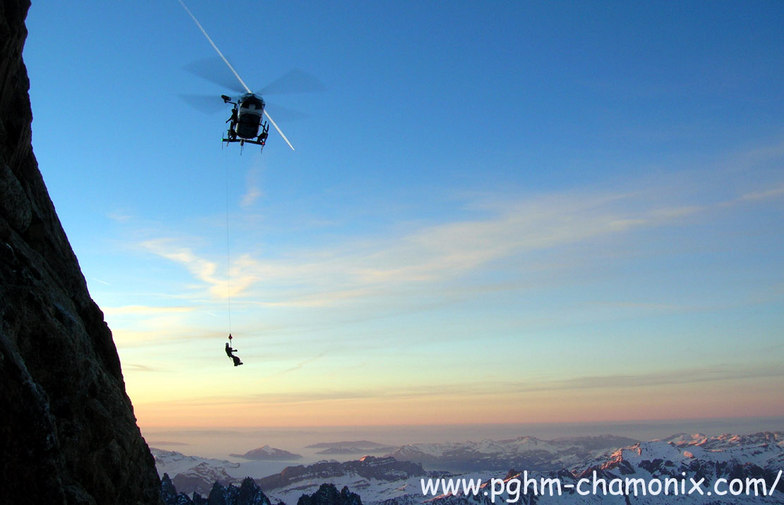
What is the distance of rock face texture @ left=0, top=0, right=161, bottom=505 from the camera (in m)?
18.1

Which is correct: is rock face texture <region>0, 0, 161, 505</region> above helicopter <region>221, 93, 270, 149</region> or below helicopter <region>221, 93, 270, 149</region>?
below

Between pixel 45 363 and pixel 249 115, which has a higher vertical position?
pixel 249 115

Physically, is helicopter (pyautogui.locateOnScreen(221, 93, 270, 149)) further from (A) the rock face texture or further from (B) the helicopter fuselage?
(A) the rock face texture

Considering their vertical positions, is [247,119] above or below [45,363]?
above

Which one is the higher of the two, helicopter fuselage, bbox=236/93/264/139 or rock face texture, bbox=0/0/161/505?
helicopter fuselage, bbox=236/93/264/139

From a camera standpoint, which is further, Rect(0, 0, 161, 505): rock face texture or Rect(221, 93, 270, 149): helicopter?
Rect(221, 93, 270, 149): helicopter

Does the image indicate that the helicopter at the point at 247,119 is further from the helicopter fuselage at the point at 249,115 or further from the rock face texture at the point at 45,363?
the rock face texture at the point at 45,363

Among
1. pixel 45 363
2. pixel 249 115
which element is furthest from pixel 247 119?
pixel 45 363

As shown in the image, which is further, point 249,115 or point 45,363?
point 249,115

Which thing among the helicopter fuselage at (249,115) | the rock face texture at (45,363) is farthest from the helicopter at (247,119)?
the rock face texture at (45,363)

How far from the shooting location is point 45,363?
74.5 feet

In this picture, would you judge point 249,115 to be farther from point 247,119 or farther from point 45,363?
point 45,363

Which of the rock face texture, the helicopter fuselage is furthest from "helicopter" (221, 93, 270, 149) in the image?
the rock face texture

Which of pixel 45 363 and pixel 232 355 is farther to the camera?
pixel 232 355
